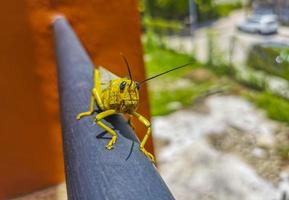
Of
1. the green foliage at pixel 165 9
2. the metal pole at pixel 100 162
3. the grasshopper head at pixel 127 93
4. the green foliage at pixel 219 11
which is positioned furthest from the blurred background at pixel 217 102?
the grasshopper head at pixel 127 93

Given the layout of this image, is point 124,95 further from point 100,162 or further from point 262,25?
point 262,25

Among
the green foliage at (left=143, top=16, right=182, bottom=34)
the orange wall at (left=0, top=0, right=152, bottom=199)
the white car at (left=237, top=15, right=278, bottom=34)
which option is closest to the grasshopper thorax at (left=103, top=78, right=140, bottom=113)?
the orange wall at (left=0, top=0, right=152, bottom=199)

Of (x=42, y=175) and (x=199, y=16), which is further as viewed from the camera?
(x=199, y=16)

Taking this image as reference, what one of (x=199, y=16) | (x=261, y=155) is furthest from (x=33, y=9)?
(x=199, y=16)

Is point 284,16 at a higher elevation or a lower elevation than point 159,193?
lower

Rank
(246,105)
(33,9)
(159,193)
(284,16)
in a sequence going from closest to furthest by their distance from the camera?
(159,193) → (33,9) → (246,105) → (284,16)

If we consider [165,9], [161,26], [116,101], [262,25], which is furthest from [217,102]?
[165,9]

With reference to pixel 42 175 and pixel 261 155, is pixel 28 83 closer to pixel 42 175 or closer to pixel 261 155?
pixel 42 175

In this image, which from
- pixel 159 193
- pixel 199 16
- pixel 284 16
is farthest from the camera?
pixel 199 16

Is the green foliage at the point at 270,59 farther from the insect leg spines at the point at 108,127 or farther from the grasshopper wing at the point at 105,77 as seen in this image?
the insect leg spines at the point at 108,127
